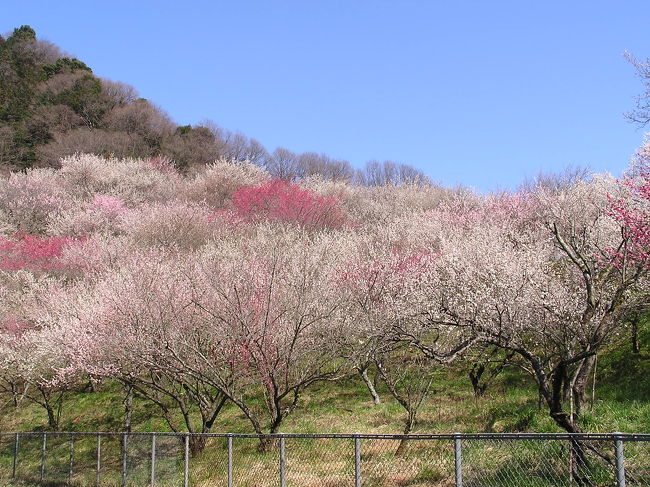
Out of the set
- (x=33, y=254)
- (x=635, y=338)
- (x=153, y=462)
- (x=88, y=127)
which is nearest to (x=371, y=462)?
(x=153, y=462)

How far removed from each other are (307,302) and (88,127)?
5596cm

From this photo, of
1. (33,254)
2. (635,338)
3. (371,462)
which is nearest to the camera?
(371,462)

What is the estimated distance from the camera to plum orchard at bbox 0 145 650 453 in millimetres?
11023

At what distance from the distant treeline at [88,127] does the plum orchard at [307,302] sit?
22920 millimetres

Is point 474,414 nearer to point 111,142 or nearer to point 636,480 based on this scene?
point 636,480

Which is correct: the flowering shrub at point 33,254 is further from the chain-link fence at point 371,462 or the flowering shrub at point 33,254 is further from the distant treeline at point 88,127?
the distant treeline at point 88,127

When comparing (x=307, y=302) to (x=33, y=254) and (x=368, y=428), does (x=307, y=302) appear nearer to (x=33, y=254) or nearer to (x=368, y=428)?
(x=368, y=428)

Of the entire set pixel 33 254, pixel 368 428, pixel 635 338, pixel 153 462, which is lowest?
pixel 153 462

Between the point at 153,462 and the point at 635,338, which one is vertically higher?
the point at 635,338

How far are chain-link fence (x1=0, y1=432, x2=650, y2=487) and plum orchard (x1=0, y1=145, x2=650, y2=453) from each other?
31.6 inches

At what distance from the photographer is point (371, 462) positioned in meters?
9.97

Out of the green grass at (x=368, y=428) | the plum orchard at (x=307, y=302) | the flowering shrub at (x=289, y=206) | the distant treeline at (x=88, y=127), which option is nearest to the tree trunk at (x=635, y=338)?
the green grass at (x=368, y=428)

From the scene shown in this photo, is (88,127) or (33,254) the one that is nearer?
(33,254)

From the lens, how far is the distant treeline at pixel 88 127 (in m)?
59.8
